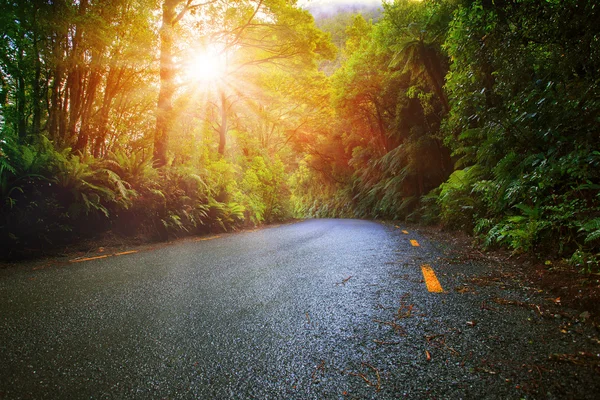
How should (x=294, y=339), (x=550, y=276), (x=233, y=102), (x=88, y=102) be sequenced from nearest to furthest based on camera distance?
(x=294, y=339) → (x=550, y=276) → (x=88, y=102) → (x=233, y=102)

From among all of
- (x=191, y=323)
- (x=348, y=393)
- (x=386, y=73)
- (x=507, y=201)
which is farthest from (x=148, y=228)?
(x=386, y=73)

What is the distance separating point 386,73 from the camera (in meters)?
13.7

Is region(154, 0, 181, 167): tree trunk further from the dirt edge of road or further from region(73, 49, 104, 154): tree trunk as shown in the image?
the dirt edge of road

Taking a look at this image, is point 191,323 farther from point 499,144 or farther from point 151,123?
point 151,123

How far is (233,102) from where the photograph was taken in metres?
15.2

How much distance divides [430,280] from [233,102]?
47.6 feet

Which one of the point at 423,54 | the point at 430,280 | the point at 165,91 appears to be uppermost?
the point at 423,54

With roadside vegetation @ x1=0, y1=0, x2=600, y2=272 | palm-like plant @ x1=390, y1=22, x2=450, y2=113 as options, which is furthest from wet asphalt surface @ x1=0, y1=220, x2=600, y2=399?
palm-like plant @ x1=390, y1=22, x2=450, y2=113

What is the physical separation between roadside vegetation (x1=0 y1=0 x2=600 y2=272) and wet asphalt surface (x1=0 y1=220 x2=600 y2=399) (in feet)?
5.02

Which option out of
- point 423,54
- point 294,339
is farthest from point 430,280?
point 423,54

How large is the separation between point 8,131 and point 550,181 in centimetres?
850

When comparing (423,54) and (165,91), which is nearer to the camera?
(165,91)

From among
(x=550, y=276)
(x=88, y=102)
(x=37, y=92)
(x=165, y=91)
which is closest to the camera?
(x=550, y=276)

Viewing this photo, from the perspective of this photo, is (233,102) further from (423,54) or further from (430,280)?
(430,280)
